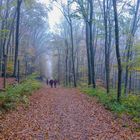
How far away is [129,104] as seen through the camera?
1608cm

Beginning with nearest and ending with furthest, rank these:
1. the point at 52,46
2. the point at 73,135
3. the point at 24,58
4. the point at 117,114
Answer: the point at 73,135 < the point at 117,114 < the point at 24,58 < the point at 52,46

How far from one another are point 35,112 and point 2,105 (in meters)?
1.64

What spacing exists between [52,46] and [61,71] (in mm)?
7786

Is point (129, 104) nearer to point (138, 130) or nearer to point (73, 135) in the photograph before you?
point (138, 130)

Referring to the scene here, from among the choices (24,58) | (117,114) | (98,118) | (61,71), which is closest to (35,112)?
(98,118)

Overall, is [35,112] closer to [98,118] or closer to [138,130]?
[98,118]

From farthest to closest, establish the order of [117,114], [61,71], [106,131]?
[61,71] → [117,114] → [106,131]

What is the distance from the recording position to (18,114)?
12438 mm

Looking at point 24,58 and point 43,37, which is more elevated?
point 43,37

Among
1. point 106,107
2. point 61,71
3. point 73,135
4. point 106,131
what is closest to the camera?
point 73,135

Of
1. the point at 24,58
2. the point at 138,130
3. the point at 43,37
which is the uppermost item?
the point at 43,37

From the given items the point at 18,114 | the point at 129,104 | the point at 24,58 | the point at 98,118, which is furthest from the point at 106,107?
the point at 24,58

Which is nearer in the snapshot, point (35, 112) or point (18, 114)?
point (18, 114)

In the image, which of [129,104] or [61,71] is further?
[61,71]
